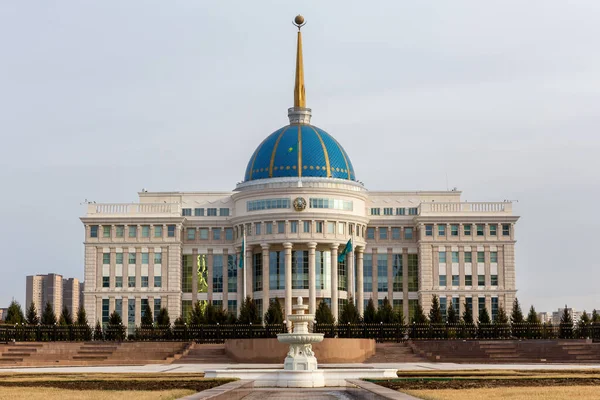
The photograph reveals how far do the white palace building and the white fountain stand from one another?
43.3 metres

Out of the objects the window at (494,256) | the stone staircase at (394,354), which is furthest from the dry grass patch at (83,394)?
the window at (494,256)

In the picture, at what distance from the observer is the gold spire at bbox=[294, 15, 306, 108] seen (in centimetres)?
8838

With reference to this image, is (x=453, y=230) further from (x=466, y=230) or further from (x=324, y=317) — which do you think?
(x=324, y=317)

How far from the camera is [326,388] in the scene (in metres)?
33.1

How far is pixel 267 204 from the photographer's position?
82.1m

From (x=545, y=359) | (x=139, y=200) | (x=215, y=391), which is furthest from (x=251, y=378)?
(x=139, y=200)

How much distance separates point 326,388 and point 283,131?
53.8 meters

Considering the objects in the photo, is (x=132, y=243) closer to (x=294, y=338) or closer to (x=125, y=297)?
(x=125, y=297)

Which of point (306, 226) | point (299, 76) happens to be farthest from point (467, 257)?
point (299, 76)

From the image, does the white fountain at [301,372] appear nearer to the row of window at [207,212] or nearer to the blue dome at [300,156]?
the blue dome at [300,156]

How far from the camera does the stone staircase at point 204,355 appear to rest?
57.2 m

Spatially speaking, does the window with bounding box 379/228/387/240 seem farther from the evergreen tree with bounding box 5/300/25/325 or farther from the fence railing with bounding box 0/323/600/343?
the evergreen tree with bounding box 5/300/25/325

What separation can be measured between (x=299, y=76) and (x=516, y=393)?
6455 cm

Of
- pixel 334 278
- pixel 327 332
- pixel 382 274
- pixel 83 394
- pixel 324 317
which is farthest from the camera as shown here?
pixel 382 274
